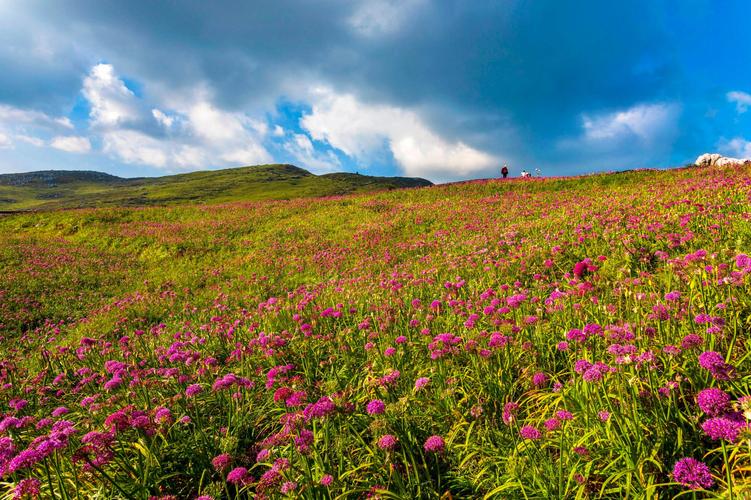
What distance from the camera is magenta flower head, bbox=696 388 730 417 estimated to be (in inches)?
85.0

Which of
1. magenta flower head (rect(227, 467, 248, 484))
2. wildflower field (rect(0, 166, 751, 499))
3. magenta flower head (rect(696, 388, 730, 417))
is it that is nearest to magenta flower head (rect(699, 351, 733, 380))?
wildflower field (rect(0, 166, 751, 499))

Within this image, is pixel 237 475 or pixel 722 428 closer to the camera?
pixel 722 428

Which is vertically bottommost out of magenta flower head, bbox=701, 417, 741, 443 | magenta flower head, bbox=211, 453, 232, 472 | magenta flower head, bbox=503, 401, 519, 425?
magenta flower head, bbox=211, 453, 232, 472

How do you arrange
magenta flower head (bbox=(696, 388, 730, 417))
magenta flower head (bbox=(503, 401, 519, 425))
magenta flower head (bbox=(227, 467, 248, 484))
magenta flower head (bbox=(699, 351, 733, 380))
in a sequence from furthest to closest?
magenta flower head (bbox=(503, 401, 519, 425)) → magenta flower head (bbox=(227, 467, 248, 484)) → magenta flower head (bbox=(699, 351, 733, 380)) → magenta flower head (bbox=(696, 388, 730, 417))

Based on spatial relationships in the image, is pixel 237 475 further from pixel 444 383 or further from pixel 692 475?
pixel 692 475

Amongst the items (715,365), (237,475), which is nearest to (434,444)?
(237,475)

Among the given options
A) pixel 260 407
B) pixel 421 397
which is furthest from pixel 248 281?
pixel 421 397

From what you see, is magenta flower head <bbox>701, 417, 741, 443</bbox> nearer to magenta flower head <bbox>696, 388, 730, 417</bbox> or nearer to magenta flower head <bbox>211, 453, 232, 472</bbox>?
magenta flower head <bbox>696, 388, 730, 417</bbox>

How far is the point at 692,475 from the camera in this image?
221cm

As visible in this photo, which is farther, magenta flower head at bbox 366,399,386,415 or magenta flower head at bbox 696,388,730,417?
magenta flower head at bbox 366,399,386,415

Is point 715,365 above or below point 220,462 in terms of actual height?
above

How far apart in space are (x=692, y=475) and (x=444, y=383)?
2.19 meters

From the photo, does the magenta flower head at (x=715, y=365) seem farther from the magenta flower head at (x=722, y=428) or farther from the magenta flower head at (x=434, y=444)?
the magenta flower head at (x=434, y=444)

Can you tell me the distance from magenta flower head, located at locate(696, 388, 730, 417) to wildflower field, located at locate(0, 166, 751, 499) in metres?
0.02
